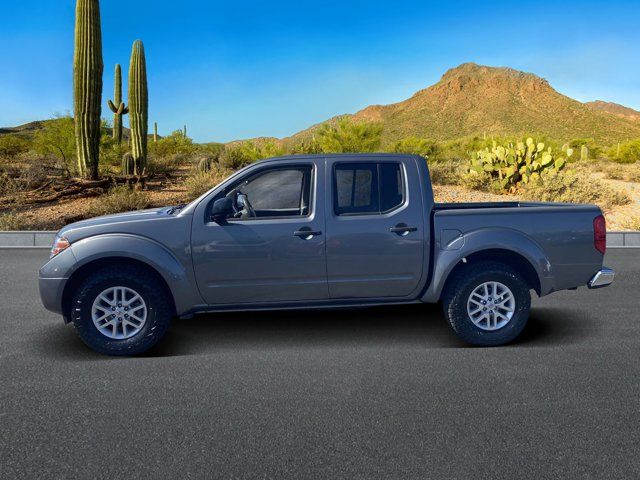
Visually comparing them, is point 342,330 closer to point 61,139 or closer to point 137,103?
point 137,103

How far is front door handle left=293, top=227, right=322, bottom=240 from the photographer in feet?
20.2

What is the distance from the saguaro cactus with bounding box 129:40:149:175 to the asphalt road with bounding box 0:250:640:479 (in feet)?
62.2

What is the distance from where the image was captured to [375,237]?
6203 millimetres

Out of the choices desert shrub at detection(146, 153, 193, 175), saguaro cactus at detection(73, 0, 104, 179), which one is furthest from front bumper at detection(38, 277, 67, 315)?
desert shrub at detection(146, 153, 193, 175)

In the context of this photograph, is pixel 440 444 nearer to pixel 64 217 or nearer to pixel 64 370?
pixel 64 370

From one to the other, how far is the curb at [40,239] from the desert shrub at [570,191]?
171 inches

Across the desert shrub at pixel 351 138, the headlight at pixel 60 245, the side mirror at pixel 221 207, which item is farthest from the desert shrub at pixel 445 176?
the headlight at pixel 60 245

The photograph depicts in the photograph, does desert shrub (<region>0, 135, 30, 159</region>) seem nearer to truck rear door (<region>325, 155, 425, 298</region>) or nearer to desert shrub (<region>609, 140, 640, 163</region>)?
truck rear door (<region>325, 155, 425, 298</region>)

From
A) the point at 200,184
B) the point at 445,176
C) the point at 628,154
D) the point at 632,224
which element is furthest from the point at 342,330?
the point at 628,154

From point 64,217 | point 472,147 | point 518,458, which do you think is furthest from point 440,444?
point 472,147

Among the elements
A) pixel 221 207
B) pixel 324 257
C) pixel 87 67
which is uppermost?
pixel 87 67

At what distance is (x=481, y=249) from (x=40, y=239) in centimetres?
1197

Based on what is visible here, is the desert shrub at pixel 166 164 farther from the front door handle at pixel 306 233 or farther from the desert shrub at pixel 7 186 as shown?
the front door handle at pixel 306 233

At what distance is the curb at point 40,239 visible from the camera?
14781 millimetres
